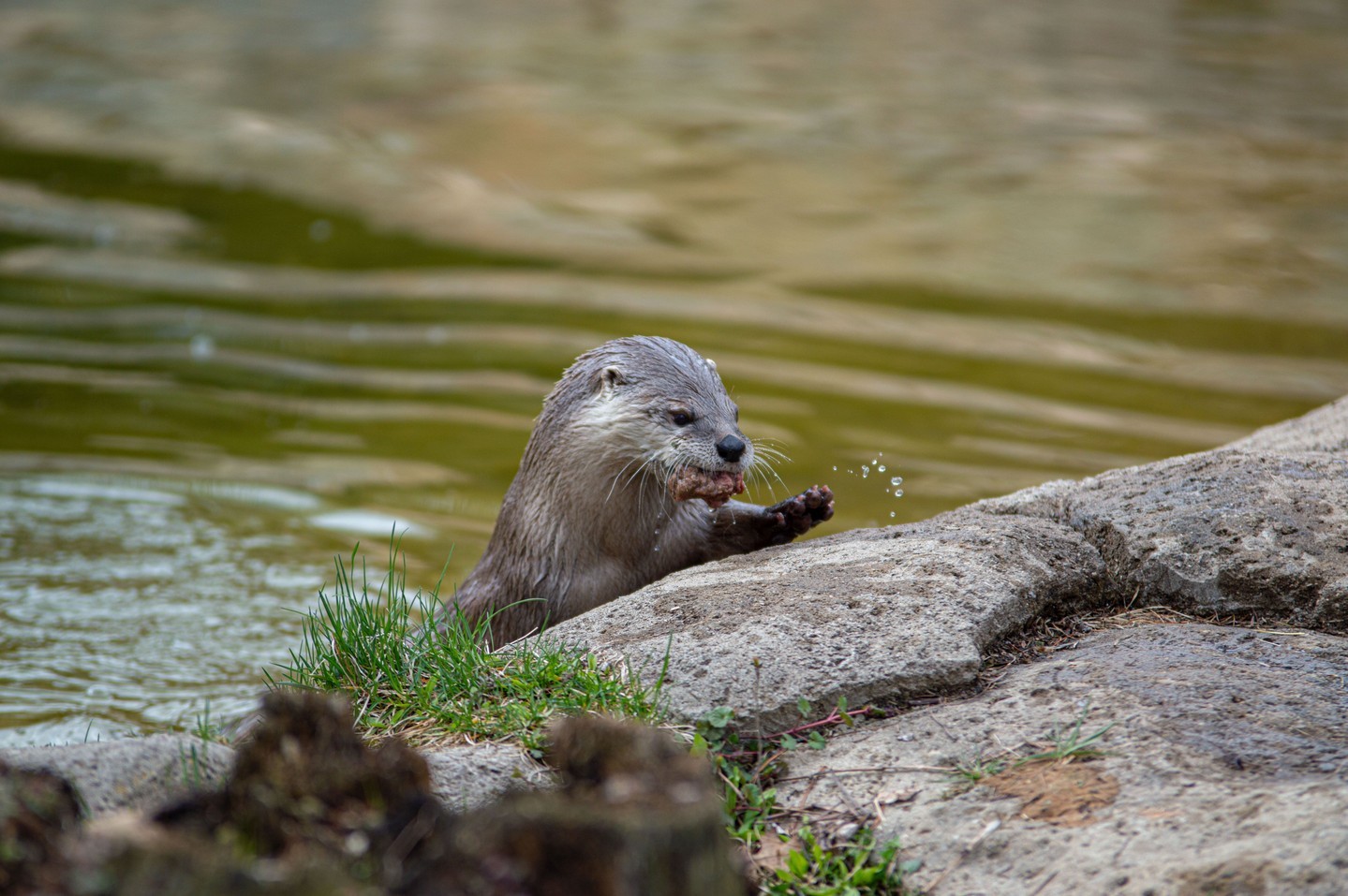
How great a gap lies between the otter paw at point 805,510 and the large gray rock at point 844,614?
0.41ft

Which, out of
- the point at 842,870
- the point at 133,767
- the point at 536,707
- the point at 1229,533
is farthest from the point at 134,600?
the point at 1229,533

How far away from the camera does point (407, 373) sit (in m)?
8.48

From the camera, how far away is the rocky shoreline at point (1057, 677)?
2.29 metres

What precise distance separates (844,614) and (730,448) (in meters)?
0.70

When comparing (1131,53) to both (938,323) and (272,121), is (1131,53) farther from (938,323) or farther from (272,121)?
(272,121)

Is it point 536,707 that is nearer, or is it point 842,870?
point 842,870

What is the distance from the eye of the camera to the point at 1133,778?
7.95ft

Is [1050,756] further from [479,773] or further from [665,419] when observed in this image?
[665,419]

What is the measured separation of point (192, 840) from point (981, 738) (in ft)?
4.88

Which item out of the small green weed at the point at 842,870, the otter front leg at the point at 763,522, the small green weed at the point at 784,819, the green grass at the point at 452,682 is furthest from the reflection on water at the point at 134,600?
the small green weed at the point at 842,870

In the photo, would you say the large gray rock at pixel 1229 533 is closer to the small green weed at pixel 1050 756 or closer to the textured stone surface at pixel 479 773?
the small green weed at pixel 1050 756

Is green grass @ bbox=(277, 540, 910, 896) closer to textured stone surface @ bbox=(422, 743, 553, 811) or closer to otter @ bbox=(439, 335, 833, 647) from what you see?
textured stone surface @ bbox=(422, 743, 553, 811)

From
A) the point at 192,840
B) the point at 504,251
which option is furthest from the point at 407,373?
the point at 192,840

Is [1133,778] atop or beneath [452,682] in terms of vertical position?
atop
